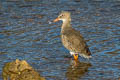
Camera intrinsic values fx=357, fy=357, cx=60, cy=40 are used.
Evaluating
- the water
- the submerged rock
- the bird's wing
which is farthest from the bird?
the submerged rock

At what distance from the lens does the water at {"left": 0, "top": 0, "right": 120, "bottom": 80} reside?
34.2ft

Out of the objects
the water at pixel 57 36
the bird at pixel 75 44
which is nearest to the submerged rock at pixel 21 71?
the water at pixel 57 36

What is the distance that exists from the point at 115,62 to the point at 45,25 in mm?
4767

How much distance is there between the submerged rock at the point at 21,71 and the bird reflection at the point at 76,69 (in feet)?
5.51

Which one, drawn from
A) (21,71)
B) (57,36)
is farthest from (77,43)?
(21,71)

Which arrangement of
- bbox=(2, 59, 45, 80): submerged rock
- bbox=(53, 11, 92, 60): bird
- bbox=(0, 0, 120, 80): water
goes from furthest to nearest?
bbox=(53, 11, 92, 60): bird < bbox=(0, 0, 120, 80): water < bbox=(2, 59, 45, 80): submerged rock

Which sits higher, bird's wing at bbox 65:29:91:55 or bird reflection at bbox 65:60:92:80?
bird's wing at bbox 65:29:91:55

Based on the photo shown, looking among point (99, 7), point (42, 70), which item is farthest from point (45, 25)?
point (42, 70)

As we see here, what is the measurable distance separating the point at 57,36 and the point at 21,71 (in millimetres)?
5287

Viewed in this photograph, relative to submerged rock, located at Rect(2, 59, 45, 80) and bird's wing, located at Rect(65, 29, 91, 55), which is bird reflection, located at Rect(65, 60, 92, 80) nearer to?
bird's wing, located at Rect(65, 29, 91, 55)

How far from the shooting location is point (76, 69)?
35.0 ft

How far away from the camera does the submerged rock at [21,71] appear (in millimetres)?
8297

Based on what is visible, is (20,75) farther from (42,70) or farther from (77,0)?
(77,0)

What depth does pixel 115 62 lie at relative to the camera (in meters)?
10.8
